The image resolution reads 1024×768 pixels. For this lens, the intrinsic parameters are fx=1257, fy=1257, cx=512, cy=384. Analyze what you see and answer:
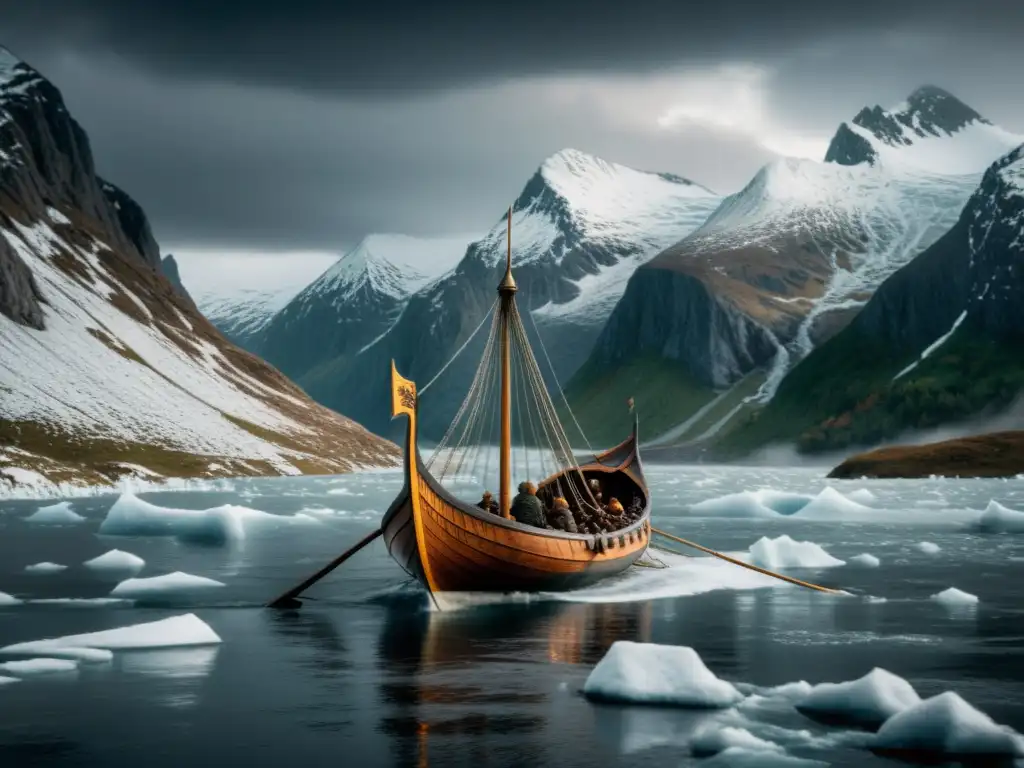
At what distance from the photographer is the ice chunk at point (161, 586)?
47844mm

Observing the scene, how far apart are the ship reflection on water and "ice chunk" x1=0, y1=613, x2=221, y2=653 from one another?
5.35m

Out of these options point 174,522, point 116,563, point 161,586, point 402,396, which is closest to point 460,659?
point 402,396

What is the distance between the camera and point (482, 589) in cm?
4478

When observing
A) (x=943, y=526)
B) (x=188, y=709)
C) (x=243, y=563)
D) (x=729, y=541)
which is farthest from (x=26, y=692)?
(x=943, y=526)

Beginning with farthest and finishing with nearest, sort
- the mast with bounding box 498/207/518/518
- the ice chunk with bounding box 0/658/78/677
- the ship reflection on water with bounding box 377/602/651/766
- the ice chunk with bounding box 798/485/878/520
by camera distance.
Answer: the ice chunk with bounding box 798/485/878/520
the mast with bounding box 498/207/518/518
the ice chunk with bounding box 0/658/78/677
the ship reflection on water with bounding box 377/602/651/766

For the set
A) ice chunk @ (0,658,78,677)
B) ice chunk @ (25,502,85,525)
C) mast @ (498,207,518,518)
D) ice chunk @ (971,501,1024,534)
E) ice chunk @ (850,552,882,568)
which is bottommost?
ice chunk @ (0,658,78,677)

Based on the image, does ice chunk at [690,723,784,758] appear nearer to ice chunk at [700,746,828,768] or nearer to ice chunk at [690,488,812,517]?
ice chunk at [700,746,828,768]

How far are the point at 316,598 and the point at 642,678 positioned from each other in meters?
21.8

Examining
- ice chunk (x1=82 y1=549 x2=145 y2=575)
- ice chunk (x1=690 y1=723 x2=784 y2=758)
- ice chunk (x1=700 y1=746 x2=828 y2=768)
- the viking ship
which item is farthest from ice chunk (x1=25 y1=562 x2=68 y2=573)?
ice chunk (x1=700 y1=746 x2=828 y2=768)

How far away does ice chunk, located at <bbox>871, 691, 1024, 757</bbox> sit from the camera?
24.0 m

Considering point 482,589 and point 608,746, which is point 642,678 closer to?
point 608,746

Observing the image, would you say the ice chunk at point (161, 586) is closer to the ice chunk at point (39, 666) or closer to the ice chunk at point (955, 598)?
the ice chunk at point (39, 666)

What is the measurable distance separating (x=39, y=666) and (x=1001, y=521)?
69040 mm

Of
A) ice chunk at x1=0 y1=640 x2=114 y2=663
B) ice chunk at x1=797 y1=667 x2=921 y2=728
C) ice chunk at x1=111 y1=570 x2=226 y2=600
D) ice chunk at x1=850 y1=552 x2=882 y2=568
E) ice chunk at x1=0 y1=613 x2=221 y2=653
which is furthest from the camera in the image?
ice chunk at x1=850 y1=552 x2=882 y2=568
